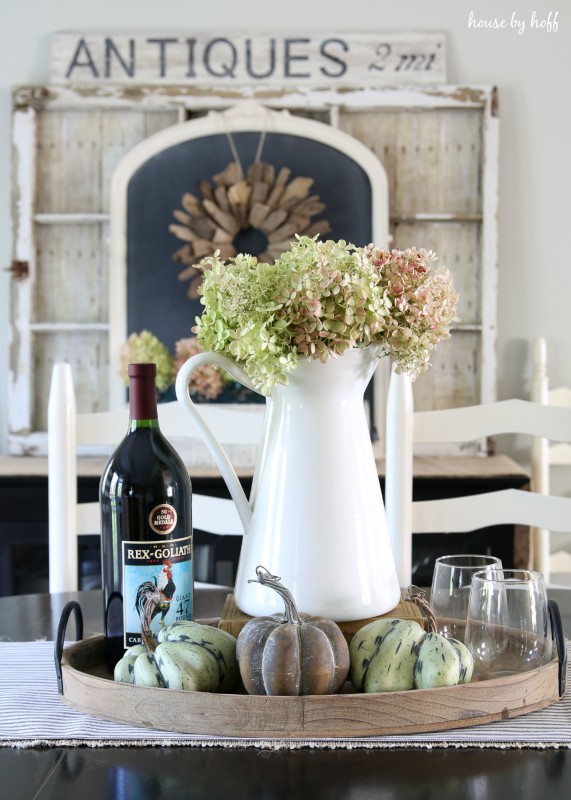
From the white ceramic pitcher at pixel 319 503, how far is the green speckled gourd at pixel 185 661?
92 mm

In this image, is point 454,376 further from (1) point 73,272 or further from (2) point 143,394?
(2) point 143,394

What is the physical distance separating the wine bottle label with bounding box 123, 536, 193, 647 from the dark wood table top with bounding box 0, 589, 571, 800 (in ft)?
0.42

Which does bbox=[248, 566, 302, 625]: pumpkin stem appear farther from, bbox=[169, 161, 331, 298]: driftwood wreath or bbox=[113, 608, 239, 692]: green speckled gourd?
bbox=[169, 161, 331, 298]: driftwood wreath

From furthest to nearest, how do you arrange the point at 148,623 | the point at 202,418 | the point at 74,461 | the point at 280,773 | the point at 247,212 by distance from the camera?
1. the point at 247,212
2. the point at 74,461
3. the point at 202,418
4. the point at 148,623
5. the point at 280,773

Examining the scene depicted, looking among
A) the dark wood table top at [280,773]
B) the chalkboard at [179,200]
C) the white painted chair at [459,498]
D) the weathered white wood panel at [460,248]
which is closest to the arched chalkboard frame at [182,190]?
the chalkboard at [179,200]

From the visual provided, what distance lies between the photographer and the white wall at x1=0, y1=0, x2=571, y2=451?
2746 millimetres

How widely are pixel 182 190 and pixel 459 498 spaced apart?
1.59 metres

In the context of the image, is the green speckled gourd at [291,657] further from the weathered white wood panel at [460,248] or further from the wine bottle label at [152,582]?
the weathered white wood panel at [460,248]

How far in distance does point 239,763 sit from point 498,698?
0.66 ft

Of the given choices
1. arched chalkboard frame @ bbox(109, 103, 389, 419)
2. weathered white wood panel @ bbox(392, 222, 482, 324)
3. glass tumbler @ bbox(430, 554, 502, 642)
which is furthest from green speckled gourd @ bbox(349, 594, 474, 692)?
weathered white wood panel @ bbox(392, 222, 482, 324)

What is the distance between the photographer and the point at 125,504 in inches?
30.2

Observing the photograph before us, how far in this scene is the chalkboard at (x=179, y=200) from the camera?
2.68 metres

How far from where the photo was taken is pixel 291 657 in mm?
651

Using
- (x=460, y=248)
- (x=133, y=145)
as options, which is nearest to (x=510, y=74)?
(x=460, y=248)
